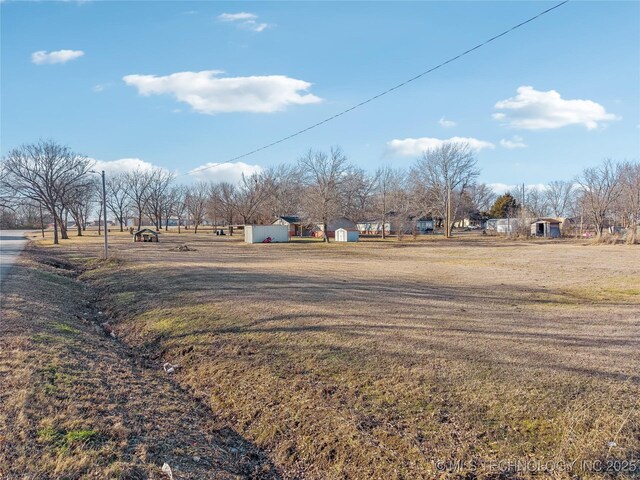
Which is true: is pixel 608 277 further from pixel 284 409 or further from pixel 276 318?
pixel 284 409

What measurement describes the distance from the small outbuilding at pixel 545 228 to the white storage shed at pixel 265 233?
141ft

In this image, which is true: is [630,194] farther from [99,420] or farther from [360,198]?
[99,420]

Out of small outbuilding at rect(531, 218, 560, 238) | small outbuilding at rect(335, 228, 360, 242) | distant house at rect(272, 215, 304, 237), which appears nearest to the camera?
small outbuilding at rect(335, 228, 360, 242)

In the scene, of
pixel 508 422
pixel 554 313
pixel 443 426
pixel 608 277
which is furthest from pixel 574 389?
pixel 608 277

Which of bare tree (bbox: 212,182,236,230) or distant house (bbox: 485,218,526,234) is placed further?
bare tree (bbox: 212,182,236,230)

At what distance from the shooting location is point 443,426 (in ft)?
14.2

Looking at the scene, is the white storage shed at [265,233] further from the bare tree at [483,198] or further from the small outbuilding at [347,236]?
the bare tree at [483,198]

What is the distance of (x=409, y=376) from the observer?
554 cm

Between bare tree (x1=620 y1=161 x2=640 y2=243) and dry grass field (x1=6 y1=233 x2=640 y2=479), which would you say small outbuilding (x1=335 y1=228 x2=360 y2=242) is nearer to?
bare tree (x1=620 y1=161 x2=640 y2=243)

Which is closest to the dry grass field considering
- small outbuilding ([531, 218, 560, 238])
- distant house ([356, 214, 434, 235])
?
distant house ([356, 214, 434, 235])

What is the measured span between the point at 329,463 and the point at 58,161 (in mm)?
56349

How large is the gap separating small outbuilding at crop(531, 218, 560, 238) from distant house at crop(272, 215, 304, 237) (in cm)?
Answer: 3853

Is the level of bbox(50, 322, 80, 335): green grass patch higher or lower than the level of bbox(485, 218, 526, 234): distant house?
lower

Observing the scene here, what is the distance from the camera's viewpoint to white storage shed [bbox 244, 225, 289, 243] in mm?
50844
